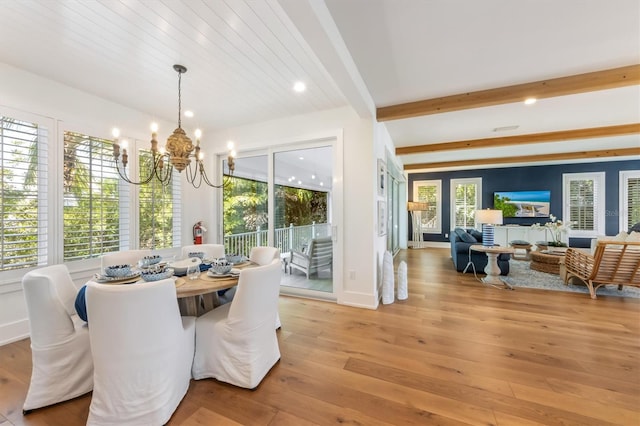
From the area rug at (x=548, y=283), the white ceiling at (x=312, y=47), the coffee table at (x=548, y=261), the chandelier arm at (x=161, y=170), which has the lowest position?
the area rug at (x=548, y=283)

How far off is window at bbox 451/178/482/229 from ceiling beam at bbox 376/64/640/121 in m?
6.00

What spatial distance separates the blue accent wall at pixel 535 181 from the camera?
7.00 meters

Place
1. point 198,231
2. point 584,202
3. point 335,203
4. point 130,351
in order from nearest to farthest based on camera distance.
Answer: point 130,351
point 335,203
point 198,231
point 584,202

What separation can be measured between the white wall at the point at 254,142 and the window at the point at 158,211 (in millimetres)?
175

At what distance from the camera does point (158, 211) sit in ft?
12.2

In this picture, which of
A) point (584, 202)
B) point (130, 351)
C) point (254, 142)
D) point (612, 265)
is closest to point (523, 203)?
point (584, 202)

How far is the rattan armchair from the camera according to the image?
3.44 metres

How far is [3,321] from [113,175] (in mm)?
1771

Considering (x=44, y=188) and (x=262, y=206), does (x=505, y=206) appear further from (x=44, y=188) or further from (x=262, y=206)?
(x=44, y=188)

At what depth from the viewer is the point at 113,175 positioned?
10.4ft

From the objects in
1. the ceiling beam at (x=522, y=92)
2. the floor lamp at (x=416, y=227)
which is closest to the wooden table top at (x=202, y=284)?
the ceiling beam at (x=522, y=92)

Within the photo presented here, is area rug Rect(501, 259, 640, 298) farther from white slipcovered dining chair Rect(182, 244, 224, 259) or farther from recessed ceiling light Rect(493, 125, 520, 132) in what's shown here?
white slipcovered dining chair Rect(182, 244, 224, 259)

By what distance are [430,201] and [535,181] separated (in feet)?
9.85

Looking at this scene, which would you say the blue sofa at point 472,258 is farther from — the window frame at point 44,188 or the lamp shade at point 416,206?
the window frame at point 44,188
